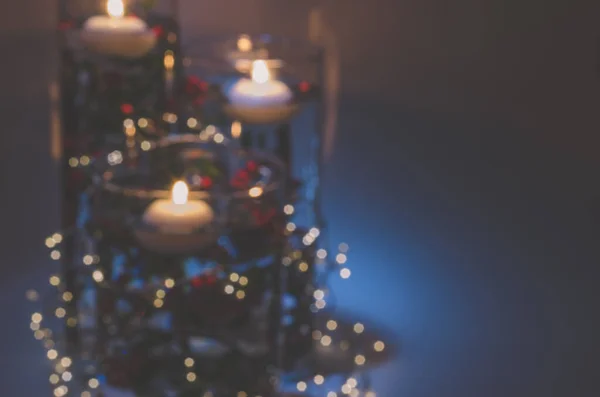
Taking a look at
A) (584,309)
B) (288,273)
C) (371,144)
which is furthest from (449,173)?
(288,273)

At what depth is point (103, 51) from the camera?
127cm

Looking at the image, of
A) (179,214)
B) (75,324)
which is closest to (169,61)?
(75,324)

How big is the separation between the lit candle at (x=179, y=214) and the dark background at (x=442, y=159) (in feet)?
2.68

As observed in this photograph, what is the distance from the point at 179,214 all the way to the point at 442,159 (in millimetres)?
1211

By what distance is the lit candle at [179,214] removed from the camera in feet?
3.12

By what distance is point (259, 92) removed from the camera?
132 cm

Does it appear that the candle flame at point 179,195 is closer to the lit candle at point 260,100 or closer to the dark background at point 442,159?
the lit candle at point 260,100

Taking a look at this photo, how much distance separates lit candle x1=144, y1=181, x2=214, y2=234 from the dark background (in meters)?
0.82

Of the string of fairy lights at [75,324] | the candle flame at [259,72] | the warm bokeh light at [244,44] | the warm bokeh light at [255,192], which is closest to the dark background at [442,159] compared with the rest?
the string of fairy lights at [75,324]

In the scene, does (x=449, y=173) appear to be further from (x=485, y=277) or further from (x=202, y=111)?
(x=202, y=111)

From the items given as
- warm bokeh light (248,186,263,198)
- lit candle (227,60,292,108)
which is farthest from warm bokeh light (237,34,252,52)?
warm bokeh light (248,186,263,198)

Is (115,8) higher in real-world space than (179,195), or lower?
higher

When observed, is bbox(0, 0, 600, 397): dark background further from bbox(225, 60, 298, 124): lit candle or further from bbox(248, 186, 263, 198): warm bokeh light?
bbox(248, 186, 263, 198): warm bokeh light

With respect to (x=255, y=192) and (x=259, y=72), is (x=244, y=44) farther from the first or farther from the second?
(x=255, y=192)
